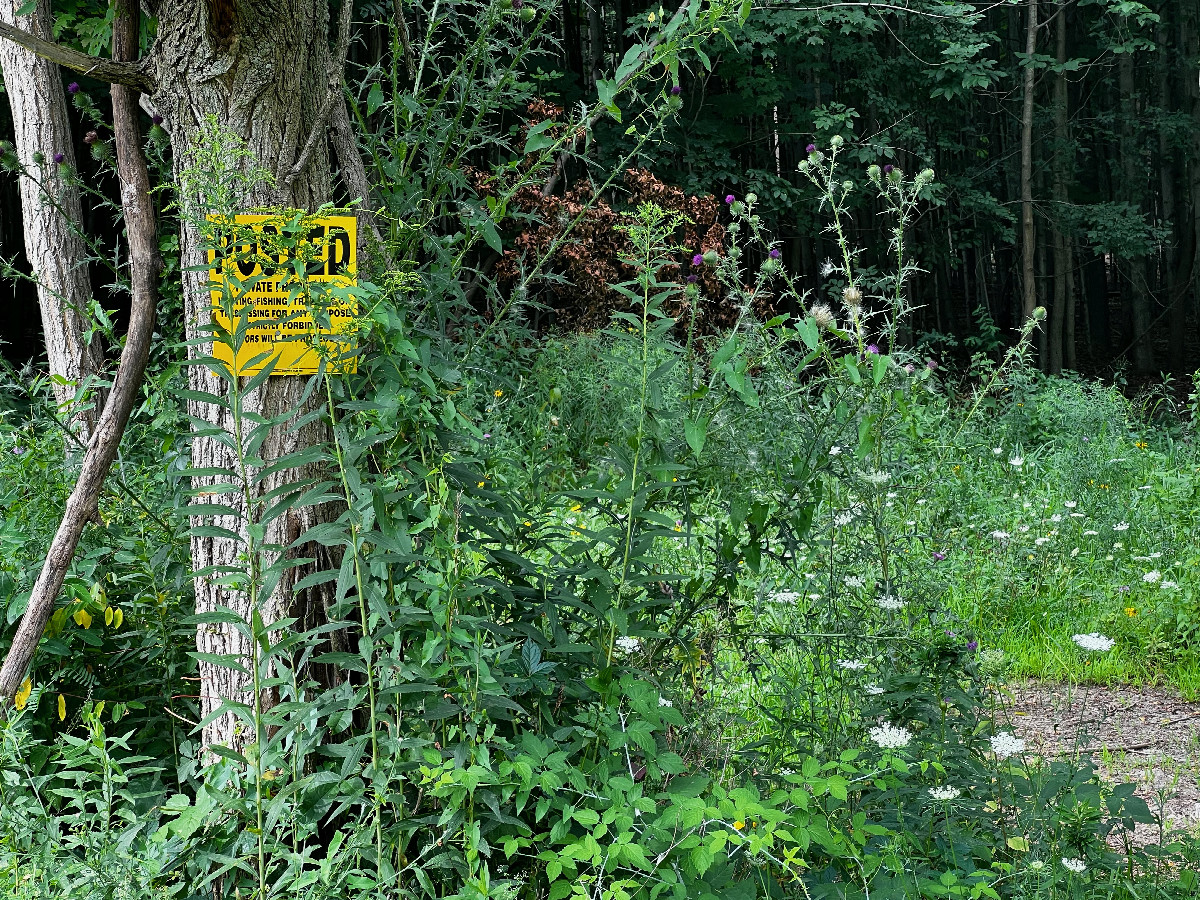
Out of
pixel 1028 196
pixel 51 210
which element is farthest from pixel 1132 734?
pixel 1028 196

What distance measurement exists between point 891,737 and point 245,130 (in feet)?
6.22

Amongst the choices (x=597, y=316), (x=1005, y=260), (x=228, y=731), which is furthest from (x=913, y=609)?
(x=1005, y=260)

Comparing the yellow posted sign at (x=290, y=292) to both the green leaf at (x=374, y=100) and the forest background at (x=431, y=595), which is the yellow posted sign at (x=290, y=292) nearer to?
the forest background at (x=431, y=595)

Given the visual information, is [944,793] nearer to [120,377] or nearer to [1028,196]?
[120,377]

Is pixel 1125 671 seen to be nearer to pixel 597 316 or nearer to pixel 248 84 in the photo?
pixel 248 84

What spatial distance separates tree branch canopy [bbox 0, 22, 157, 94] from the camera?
6.76ft

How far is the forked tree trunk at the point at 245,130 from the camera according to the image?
207 centimetres

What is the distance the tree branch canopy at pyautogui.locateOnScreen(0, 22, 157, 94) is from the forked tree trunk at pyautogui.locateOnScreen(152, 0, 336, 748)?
4 cm

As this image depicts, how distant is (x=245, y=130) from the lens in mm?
2076

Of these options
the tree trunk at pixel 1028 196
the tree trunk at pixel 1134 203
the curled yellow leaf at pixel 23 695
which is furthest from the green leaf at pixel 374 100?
the tree trunk at pixel 1134 203

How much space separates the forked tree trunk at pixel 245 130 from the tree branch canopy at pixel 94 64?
0.04 meters

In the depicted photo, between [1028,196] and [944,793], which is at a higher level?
[1028,196]

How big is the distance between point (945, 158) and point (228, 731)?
22709 millimetres

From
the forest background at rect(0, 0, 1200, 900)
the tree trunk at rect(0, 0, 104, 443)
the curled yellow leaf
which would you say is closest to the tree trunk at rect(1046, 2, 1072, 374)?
the forest background at rect(0, 0, 1200, 900)
